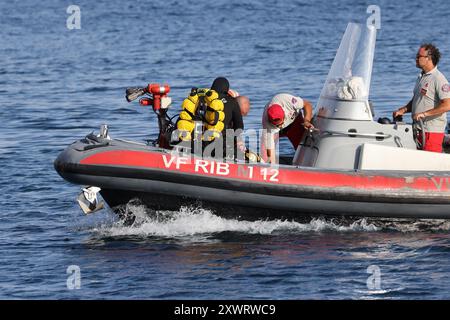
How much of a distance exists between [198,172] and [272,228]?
0.96 m

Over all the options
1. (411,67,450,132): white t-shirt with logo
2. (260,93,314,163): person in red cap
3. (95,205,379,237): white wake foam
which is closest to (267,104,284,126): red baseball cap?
(260,93,314,163): person in red cap

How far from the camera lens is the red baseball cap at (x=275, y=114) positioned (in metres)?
11.2

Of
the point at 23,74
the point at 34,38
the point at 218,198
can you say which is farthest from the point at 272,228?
the point at 34,38

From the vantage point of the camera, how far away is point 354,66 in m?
11.5

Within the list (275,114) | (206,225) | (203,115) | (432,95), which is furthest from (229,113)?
(432,95)

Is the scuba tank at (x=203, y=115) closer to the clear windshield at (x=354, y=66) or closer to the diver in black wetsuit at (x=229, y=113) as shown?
the diver in black wetsuit at (x=229, y=113)

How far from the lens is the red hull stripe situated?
34.9 feet

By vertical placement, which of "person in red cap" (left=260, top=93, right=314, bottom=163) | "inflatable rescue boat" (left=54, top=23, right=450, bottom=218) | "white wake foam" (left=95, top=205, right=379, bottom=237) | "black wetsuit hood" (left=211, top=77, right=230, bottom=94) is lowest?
"white wake foam" (left=95, top=205, right=379, bottom=237)

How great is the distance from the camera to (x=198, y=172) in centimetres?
1064

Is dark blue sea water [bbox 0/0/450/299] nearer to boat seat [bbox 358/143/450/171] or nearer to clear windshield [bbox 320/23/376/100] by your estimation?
boat seat [bbox 358/143/450/171]

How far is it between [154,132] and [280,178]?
651 centimetres

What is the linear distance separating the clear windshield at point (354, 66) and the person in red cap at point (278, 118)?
36 centimetres

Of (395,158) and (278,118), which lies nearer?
(395,158)

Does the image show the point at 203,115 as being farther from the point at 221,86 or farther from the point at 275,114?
the point at 275,114
